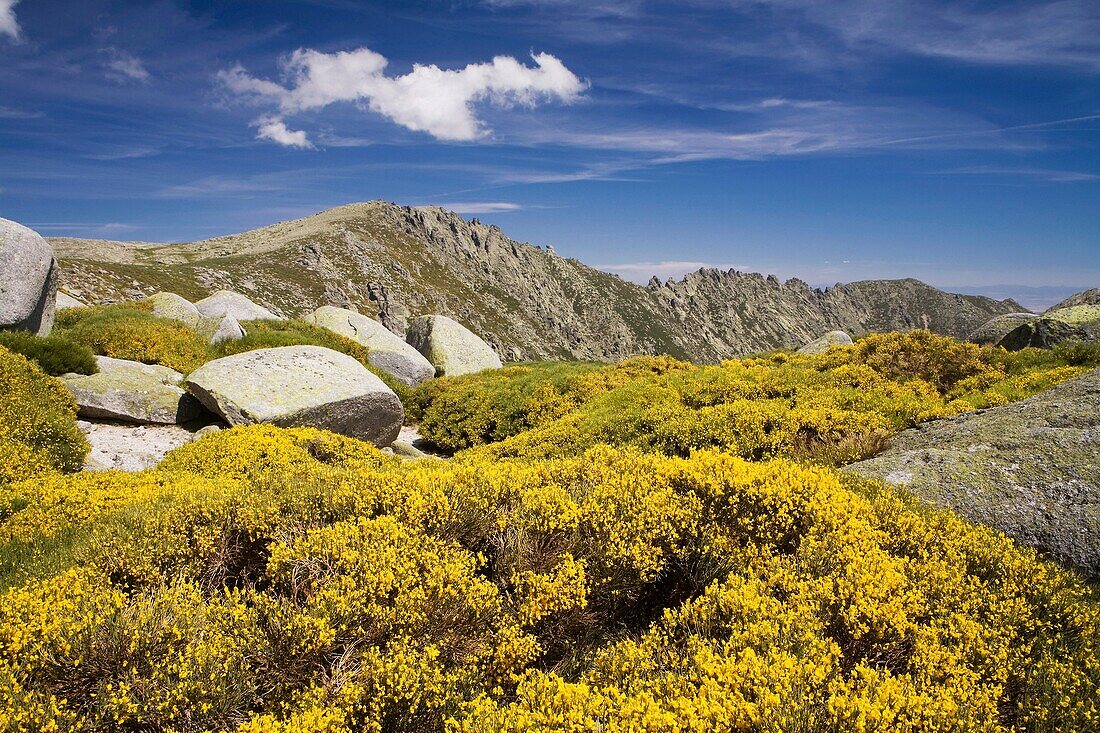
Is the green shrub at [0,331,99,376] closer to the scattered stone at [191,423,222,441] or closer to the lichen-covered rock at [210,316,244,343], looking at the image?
the scattered stone at [191,423,222,441]

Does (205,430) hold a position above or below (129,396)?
below

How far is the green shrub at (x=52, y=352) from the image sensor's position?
14.2 metres

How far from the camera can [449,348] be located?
94.7ft

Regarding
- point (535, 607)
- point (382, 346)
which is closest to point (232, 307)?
point (382, 346)

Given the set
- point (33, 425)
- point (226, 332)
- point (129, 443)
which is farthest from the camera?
point (226, 332)

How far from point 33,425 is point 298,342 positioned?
11123 mm

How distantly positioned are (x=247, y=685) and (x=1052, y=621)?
7279 millimetres

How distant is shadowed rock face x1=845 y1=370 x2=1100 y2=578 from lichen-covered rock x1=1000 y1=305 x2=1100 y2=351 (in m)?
14.8

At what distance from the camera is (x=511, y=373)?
84.1 ft

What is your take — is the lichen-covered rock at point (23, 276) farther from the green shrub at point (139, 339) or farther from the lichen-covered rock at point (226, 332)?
the lichen-covered rock at point (226, 332)

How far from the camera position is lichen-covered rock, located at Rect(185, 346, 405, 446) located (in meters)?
14.4

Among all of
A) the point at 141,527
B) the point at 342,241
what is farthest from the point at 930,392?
the point at 342,241

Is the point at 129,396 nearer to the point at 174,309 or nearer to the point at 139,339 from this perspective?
the point at 139,339

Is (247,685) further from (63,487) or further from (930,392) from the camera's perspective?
(930,392)
